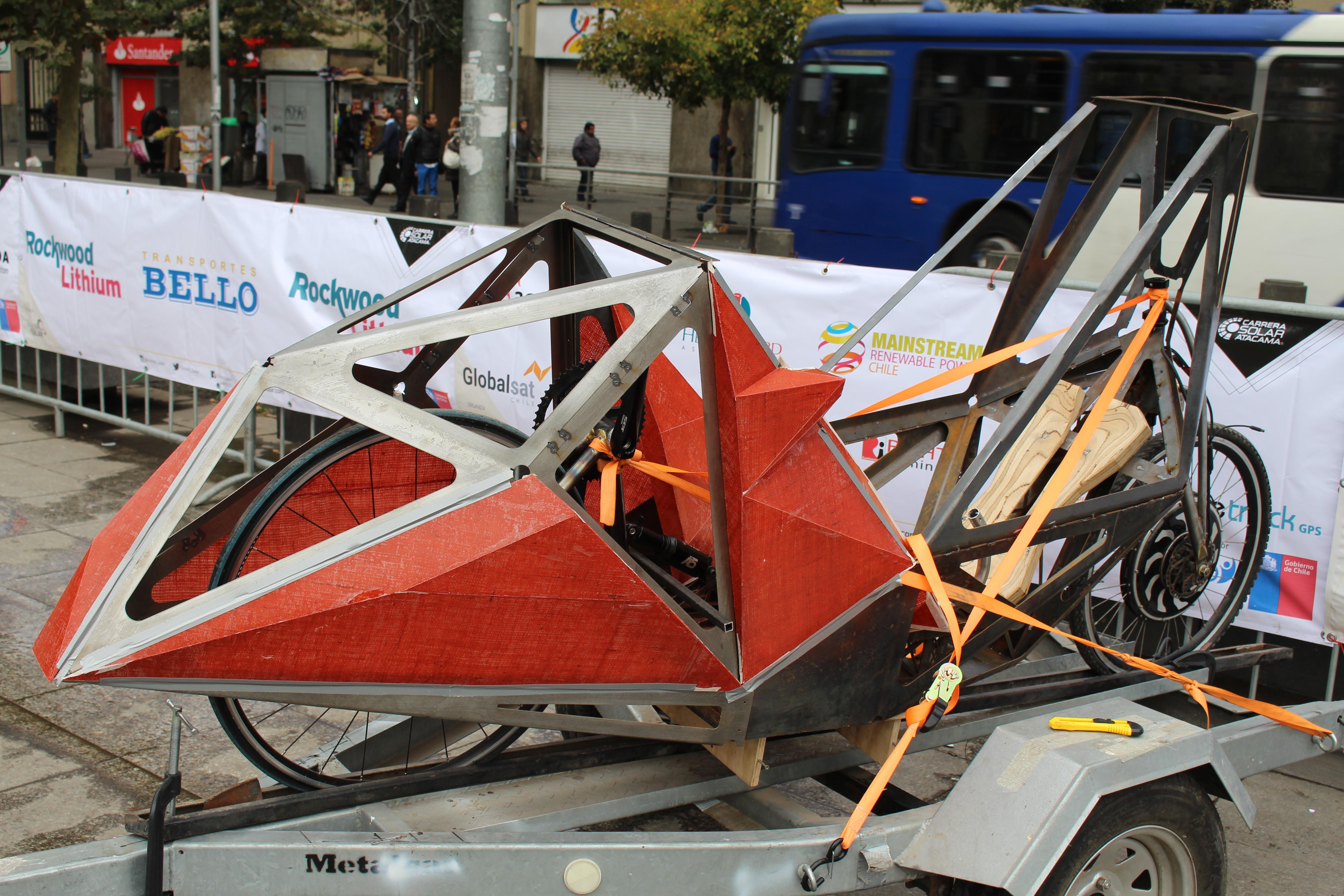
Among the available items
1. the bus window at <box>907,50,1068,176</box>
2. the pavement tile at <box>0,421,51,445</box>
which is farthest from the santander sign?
the pavement tile at <box>0,421,51,445</box>

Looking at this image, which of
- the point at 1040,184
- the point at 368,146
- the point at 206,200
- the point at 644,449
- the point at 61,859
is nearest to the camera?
the point at 61,859

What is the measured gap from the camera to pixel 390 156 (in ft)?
82.1

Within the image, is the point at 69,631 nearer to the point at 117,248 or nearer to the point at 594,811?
the point at 594,811

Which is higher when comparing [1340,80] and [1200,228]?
[1340,80]

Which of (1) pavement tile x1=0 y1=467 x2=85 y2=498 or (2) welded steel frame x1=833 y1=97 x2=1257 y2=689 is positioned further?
(1) pavement tile x1=0 y1=467 x2=85 y2=498

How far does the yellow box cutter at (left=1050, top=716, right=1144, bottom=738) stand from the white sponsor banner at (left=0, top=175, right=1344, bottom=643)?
2029mm

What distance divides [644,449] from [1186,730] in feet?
5.79

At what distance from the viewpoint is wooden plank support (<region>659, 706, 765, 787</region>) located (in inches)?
124

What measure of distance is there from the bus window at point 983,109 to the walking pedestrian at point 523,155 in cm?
1046

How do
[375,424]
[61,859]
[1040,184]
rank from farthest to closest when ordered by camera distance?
[1040,184] → [375,424] → [61,859]

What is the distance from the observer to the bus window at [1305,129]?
11.1 m

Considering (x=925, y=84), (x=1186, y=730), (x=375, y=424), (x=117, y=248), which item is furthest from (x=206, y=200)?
(x=925, y=84)

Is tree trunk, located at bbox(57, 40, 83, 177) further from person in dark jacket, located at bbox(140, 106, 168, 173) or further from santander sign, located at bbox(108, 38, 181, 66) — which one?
santander sign, located at bbox(108, 38, 181, 66)

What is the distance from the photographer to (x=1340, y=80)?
1103 cm
